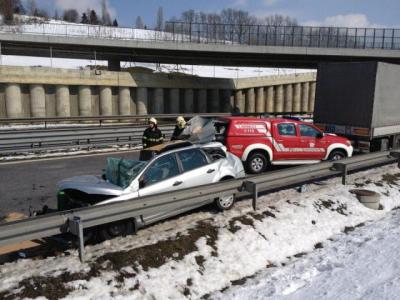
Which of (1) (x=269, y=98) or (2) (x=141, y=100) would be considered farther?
(1) (x=269, y=98)

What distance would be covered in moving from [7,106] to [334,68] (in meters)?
18.9

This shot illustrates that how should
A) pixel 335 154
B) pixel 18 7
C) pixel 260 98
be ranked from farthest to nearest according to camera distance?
pixel 18 7 < pixel 260 98 < pixel 335 154

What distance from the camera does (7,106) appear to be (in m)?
24.1

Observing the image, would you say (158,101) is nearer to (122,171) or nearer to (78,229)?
(122,171)

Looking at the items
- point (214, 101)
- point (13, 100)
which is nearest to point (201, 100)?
point (214, 101)

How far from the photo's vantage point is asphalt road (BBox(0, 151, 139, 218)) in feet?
29.9

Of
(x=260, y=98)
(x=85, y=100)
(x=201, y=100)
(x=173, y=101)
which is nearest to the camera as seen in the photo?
(x=85, y=100)

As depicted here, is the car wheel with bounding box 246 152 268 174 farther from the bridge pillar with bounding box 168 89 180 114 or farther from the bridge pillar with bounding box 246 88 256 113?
the bridge pillar with bounding box 246 88 256 113

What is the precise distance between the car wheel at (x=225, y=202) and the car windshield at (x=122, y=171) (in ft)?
5.50

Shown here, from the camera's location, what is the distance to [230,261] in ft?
20.4

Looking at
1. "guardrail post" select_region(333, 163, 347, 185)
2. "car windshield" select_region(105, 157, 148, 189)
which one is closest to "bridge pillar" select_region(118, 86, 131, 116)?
"guardrail post" select_region(333, 163, 347, 185)

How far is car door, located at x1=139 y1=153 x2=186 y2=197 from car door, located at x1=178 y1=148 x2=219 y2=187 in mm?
177

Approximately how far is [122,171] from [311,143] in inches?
277

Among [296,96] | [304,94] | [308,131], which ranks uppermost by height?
[304,94]
